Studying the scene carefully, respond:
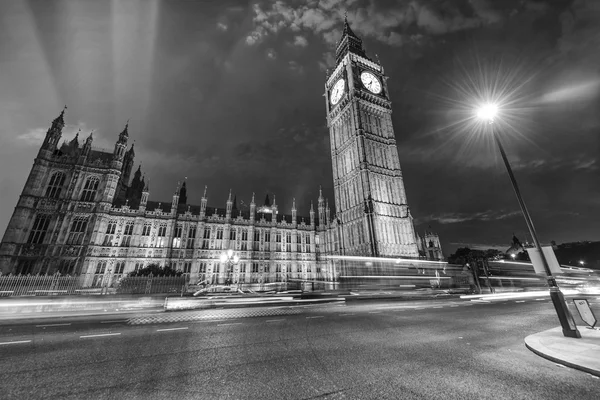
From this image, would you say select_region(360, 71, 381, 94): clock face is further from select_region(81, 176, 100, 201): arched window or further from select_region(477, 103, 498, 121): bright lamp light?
select_region(81, 176, 100, 201): arched window

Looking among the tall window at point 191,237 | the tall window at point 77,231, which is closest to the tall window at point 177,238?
the tall window at point 191,237

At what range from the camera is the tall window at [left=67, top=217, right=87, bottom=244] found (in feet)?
120

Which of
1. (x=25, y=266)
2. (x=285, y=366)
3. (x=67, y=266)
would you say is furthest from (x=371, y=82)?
(x=25, y=266)

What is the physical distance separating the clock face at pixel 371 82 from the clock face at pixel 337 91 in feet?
14.9

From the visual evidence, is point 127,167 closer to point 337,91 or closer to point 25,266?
point 25,266

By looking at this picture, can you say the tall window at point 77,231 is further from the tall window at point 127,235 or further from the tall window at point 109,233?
the tall window at point 127,235

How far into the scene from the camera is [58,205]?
37281 mm

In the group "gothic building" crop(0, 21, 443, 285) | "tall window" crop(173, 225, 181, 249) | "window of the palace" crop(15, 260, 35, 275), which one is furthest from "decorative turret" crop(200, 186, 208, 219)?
"window of the palace" crop(15, 260, 35, 275)

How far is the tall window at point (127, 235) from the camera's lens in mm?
39700

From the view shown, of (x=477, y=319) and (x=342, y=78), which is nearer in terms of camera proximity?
(x=477, y=319)

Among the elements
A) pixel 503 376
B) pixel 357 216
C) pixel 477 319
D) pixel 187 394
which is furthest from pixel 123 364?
pixel 357 216

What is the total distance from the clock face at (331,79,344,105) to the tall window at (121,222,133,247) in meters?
47.9

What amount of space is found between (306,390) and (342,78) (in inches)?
2285

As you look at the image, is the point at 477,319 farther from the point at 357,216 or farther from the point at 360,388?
the point at 357,216
